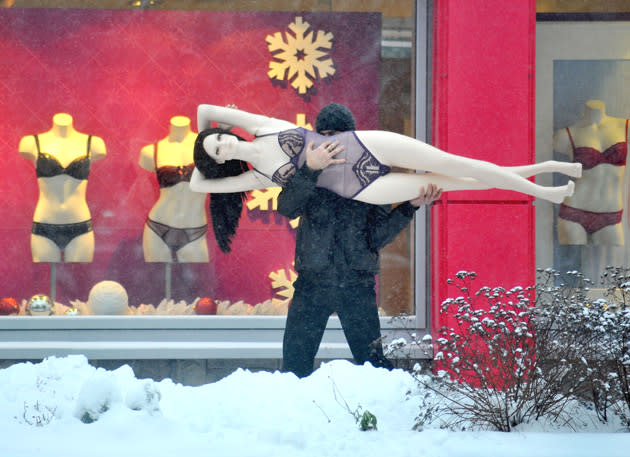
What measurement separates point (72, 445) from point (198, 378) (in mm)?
2065

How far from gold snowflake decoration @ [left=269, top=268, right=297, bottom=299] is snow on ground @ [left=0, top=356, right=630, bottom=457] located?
58.1 inches

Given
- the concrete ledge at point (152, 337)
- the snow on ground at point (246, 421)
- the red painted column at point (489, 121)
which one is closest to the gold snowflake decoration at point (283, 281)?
the concrete ledge at point (152, 337)

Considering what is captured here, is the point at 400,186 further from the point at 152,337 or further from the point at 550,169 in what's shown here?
the point at 152,337

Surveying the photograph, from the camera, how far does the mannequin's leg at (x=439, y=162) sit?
3830 millimetres

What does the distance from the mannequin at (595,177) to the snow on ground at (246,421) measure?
223 centimetres

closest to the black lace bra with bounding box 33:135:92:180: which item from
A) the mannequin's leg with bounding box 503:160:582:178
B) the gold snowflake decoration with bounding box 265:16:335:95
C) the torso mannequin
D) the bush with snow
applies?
the torso mannequin

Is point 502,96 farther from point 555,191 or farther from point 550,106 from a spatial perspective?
point 555,191

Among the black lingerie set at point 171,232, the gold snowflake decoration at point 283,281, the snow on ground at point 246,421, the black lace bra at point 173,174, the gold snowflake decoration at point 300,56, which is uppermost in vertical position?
the gold snowflake decoration at point 300,56

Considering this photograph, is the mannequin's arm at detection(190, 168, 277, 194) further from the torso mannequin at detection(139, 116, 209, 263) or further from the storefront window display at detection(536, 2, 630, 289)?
the storefront window display at detection(536, 2, 630, 289)

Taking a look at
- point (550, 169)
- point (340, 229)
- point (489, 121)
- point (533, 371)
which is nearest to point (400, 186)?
→ point (340, 229)

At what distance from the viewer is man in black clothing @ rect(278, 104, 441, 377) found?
3873 millimetres

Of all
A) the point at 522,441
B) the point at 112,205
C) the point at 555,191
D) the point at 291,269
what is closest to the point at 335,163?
the point at 555,191

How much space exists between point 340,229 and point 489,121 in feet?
5.67

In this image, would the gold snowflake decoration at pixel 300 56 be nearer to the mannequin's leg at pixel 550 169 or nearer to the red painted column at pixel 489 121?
the red painted column at pixel 489 121
